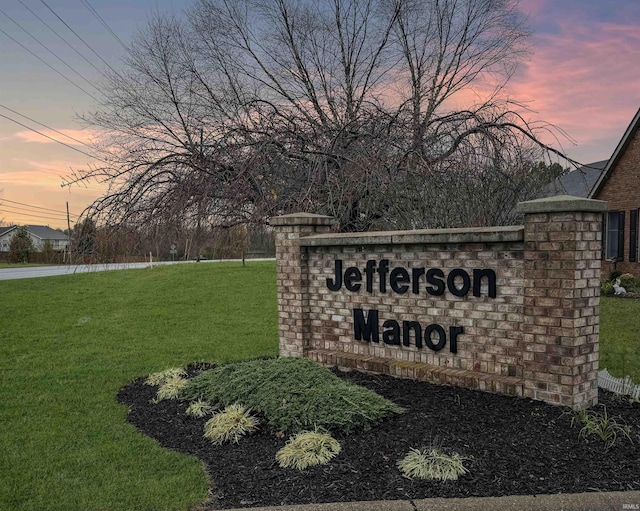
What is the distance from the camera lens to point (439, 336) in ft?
18.4

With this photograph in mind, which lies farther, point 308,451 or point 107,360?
point 107,360

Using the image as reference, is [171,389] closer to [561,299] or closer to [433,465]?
[433,465]

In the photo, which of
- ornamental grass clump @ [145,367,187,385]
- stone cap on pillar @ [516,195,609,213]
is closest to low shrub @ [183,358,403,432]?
ornamental grass clump @ [145,367,187,385]

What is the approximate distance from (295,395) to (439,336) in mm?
1641

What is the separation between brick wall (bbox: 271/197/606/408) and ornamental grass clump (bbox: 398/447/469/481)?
1494mm

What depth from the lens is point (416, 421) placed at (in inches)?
179

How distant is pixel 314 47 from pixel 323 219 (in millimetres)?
4400

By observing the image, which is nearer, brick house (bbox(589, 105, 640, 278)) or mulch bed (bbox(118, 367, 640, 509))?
mulch bed (bbox(118, 367, 640, 509))

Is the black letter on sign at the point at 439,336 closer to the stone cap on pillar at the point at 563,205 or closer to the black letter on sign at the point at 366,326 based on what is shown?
the black letter on sign at the point at 366,326

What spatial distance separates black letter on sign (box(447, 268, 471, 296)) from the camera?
17.6 feet

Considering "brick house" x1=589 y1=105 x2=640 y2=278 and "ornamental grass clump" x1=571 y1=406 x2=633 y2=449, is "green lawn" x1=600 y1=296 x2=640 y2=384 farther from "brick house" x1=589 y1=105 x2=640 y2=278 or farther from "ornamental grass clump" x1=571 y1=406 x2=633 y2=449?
"brick house" x1=589 y1=105 x2=640 y2=278

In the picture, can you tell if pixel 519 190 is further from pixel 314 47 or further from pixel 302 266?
pixel 314 47

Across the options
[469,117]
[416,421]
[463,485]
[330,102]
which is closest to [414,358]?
[416,421]

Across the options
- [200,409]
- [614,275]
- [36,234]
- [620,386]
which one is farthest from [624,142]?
[36,234]
